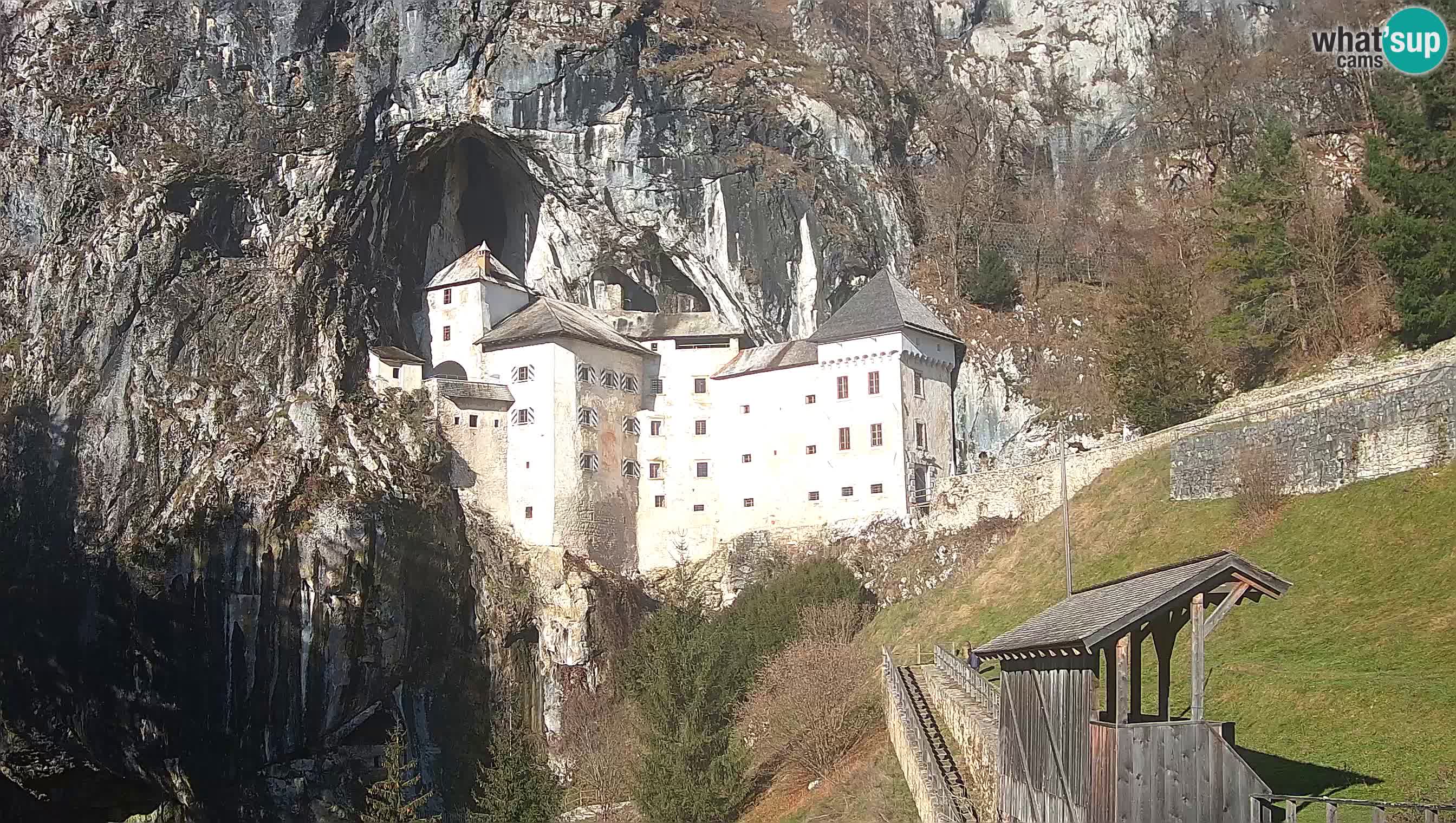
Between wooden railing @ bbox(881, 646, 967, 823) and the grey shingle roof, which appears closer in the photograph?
wooden railing @ bbox(881, 646, 967, 823)

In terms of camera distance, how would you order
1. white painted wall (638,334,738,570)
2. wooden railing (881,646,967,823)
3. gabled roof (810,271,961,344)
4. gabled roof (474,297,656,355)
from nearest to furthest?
wooden railing (881,646,967,823)
gabled roof (810,271,961,344)
gabled roof (474,297,656,355)
white painted wall (638,334,738,570)

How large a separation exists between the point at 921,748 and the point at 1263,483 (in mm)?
12153

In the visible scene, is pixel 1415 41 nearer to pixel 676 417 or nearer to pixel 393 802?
pixel 676 417

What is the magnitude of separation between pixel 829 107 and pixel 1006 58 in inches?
519

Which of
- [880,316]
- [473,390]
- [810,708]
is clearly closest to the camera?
[810,708]

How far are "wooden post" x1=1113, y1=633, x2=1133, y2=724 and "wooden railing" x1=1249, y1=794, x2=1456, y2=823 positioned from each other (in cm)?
169

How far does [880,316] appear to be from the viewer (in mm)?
48500

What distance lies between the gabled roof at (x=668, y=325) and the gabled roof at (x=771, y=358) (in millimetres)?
1017

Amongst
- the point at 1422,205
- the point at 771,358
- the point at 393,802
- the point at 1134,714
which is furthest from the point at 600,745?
the point at 1134,714

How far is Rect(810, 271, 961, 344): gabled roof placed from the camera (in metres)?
48.1

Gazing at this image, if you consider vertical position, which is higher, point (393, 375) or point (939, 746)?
point (393, 375)

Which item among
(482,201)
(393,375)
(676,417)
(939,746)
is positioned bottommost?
(939,746)

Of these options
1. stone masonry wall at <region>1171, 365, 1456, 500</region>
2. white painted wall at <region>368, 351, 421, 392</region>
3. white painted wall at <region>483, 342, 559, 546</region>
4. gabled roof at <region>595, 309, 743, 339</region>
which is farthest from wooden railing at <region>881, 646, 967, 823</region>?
white painted wall at <region>368, 351, 421, 392</region>

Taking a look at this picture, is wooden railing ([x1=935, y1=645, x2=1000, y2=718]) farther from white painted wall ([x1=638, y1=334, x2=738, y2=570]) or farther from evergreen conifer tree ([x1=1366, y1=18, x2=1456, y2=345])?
white painted wall ([x1=638, y1=334, x2=738, y2=570])
